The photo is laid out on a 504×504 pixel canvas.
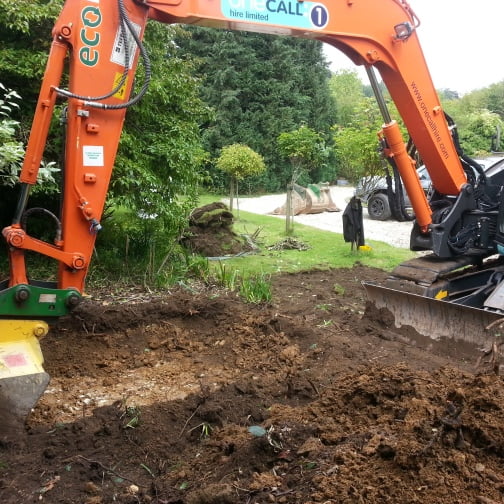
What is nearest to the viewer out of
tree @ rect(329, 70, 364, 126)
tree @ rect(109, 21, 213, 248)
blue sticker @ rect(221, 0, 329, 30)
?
blue sticker @ rect(221, 0, 329, 30)

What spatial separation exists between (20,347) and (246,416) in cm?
158

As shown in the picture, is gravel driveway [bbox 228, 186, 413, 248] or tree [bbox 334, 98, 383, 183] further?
gravel driveway [bbox 228, 186, 413, 248]

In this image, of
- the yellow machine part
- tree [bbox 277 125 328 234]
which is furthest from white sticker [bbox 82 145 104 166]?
tree [bbox 277 125 328 234]

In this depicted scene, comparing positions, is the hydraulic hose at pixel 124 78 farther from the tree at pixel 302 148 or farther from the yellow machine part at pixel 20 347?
the tree at pixel 302 148

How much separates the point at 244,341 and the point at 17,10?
15.2 ft

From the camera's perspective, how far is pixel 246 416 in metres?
3.85

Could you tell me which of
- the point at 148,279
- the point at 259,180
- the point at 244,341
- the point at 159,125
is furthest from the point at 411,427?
the point at 259,180

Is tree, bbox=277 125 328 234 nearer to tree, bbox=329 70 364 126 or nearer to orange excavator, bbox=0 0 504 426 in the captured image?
orange excavator, bbox=0 0 504 426

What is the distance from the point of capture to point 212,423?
377cm

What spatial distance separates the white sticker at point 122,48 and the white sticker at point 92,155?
0.63m

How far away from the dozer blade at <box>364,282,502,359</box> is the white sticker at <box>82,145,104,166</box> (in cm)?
303

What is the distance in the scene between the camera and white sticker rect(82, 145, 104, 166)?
395 centimetres

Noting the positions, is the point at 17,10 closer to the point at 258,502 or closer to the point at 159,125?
the point at 159,125

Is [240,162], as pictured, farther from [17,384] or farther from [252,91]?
[252,91]
